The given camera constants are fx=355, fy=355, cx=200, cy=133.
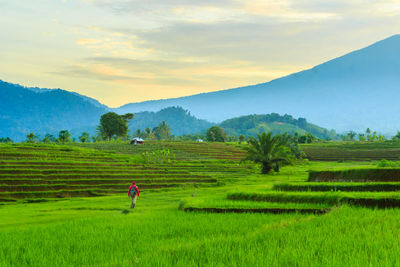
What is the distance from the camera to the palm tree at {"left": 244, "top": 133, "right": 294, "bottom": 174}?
149 feet

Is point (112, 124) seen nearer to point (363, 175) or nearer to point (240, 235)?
point (363, 175)

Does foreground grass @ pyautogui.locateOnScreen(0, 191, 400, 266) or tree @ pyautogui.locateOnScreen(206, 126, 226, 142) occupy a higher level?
tree @ pyautogui.locateOnScreen(206, 126, 226, 142)

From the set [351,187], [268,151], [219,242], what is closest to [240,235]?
[219,242]

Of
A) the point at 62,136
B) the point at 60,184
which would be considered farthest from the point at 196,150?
the point at 60,184

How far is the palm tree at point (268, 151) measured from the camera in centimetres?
4538

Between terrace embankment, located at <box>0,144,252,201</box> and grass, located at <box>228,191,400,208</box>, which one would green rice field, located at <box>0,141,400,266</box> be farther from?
terrace embankment, located at <box>0,144,252,201</box>

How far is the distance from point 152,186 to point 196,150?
169 feet

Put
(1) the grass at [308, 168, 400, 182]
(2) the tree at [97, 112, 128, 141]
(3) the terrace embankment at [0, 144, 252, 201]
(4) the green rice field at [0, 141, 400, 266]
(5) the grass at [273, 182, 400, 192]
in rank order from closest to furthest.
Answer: (4) the green rice field at [0, 141, 400, 266] → (5) the grass at [273, 182, 400, 192] → (1) the grass at [308, 168, 400, 182] → (3) the terrace embankment at [0, 144, 252, 201] → (2) the tree at [97, 112, 128, 141]

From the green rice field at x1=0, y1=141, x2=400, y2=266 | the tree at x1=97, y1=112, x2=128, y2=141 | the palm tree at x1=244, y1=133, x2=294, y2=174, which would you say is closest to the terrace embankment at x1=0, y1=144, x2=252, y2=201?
the palm tree at x1=244, y1=133, x2=294, y2=174

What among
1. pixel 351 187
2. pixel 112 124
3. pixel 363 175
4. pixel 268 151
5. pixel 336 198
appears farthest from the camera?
pixel 112 124

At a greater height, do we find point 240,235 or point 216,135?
point 216,135

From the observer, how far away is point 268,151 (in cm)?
4569

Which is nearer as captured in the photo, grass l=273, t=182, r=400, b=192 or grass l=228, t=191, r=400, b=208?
grass l=228, t=191, r=400, b=208

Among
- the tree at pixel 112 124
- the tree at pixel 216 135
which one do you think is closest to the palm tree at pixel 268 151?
the tree at pixel 112 124
